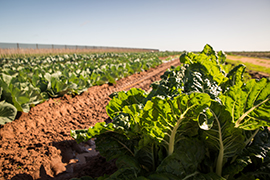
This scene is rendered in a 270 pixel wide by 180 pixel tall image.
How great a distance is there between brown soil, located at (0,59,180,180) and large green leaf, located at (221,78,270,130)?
7.70 ft

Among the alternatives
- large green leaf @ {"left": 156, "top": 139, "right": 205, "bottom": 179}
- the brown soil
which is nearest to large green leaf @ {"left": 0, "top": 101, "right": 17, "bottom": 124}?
the brown soil

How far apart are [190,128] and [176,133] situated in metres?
0.15

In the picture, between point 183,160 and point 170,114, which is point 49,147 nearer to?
point 183,160

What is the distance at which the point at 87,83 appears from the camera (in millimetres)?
7523

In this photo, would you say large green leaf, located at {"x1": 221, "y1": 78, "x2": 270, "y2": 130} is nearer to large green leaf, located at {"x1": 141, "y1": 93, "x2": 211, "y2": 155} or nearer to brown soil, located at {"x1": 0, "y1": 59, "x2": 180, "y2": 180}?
large green leaf, located at {"x1": 141, "y1": 93, "x2": 211, "y2": 155}

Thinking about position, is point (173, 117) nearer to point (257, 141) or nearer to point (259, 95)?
point (259, 95)

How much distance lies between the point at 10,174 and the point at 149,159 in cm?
Answer: 263

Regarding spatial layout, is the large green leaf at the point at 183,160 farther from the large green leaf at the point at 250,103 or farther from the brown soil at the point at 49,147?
the brown soil at the point at 49,147

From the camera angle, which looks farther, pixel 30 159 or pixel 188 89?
pixel 30 159

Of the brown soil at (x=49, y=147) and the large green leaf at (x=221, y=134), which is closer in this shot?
the large green leaf at (x=221, y=134)

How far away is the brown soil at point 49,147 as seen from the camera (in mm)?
3076

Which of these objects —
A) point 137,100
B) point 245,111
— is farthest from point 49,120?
point 245,111

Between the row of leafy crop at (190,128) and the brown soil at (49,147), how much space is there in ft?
4.84

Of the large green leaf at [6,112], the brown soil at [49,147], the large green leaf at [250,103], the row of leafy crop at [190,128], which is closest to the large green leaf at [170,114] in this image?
the row of leafy crop at [190,128]
